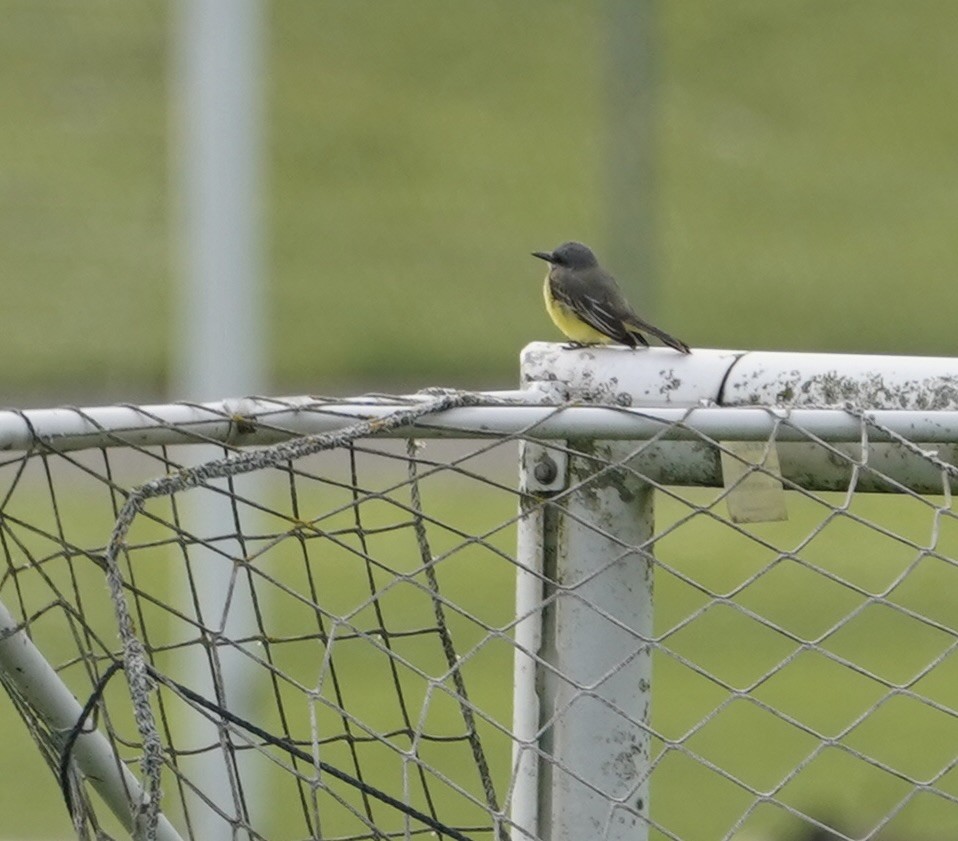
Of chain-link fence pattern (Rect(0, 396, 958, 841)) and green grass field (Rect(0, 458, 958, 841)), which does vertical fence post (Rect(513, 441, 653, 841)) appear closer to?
chain-link fence pattern (Rect(0, 396, 958, 841))

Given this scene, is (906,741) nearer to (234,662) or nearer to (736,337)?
(234,662)

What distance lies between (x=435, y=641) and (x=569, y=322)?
23.9 ft

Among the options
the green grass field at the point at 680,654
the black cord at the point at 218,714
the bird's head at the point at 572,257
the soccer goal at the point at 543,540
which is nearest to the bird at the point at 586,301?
the bird's head at the point at 572,257

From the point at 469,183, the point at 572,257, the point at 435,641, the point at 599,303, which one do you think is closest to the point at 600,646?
the point at 599,303

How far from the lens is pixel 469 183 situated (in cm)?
3147

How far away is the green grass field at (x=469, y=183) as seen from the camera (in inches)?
1060

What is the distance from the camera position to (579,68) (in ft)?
112

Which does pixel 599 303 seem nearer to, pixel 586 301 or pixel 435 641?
pixel 586 301

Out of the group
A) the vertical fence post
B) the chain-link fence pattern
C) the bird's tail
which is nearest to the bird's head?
the bird's tail

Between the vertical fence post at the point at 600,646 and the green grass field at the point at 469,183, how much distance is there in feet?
63.8

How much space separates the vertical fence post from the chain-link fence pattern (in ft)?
0.04

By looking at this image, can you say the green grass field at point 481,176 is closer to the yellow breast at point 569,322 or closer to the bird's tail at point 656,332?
the yellow breast at point 569,322

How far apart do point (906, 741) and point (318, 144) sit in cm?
2146

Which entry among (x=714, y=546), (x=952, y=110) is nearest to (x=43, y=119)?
(x=952, y=110)
